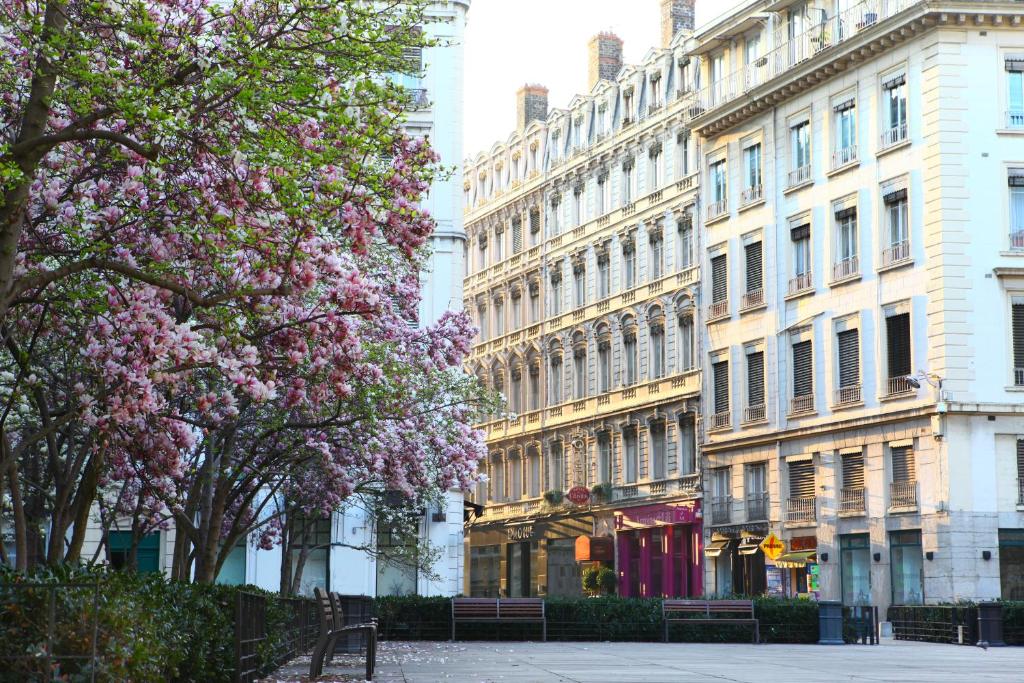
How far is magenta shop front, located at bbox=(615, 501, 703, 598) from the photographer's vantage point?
198ft

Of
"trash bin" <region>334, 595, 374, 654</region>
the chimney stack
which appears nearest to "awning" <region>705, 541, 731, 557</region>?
the chimney stack

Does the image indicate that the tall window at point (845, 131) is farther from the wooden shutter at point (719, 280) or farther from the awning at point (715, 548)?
the awning at point (715, 548)

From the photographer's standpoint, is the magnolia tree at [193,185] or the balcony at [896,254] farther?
the balcony at [896,254]

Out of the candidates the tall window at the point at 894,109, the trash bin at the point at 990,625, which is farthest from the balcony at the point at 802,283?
the trash bin at the point at 990,625

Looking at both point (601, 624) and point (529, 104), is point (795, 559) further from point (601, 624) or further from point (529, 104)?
point (529, 104)

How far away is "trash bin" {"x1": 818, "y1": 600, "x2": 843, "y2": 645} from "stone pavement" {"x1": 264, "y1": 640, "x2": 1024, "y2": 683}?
147 centimetres

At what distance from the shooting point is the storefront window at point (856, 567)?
5066cm

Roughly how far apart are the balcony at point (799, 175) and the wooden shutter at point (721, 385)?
6.92 metres

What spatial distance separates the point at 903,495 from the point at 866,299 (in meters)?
6.20

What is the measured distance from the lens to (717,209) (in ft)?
197

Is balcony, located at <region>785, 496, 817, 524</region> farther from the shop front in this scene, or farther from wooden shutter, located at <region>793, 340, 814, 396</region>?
the shop front

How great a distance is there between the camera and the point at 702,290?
60.4 m

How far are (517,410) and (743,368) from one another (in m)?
20.8

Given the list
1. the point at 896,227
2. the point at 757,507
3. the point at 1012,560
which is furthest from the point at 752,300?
the point at 1012,560
